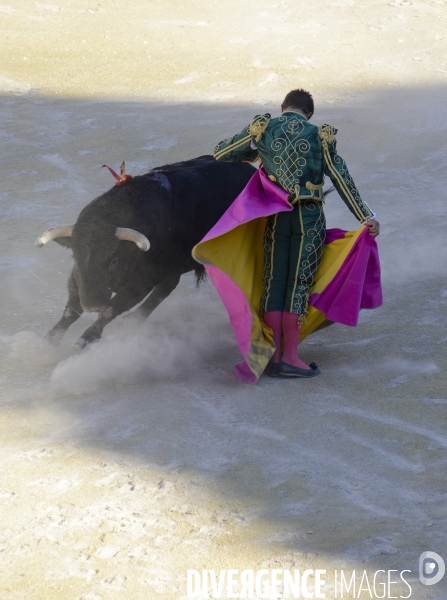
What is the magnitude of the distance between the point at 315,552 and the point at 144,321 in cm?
250

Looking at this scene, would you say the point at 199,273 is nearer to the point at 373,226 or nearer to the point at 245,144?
the point at 245,144

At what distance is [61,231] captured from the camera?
13.6ft

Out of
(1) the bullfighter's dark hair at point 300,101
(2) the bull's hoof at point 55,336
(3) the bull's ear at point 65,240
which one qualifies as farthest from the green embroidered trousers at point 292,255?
(2) the bull's hoof at point 55,336

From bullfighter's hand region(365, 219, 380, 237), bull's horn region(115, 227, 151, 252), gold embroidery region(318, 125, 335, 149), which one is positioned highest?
gold embroidery region(318, 125, 335, 149)

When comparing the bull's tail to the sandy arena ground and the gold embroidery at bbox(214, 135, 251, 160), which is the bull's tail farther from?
the gold embroidery at bbox(214, 135, 251, 160)

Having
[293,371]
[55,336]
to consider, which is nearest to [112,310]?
[55,336]

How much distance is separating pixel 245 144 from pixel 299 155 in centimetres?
28

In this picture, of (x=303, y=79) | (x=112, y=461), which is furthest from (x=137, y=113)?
(x=112, y=461)

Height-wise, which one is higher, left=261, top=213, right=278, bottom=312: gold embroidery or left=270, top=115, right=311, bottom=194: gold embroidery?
left=270, top=115, right=311, bottom=194: gold embroidery

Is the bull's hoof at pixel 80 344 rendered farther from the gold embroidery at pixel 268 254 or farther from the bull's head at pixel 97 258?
the gold embroidery at pixel 268 254

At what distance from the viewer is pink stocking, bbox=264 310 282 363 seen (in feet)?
12.9

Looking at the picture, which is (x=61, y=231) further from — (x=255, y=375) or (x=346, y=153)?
(x=346, y=153)

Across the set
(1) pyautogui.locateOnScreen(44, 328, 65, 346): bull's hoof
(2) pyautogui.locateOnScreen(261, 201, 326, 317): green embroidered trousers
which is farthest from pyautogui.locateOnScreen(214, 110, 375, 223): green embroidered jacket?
(1) pyautogui.locateOnScreen(44, 328, 65, 346): bull's hoof

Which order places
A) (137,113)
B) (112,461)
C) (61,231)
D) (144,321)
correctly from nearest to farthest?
(112,461)
(61,231)
(144,321)
(137,113)
